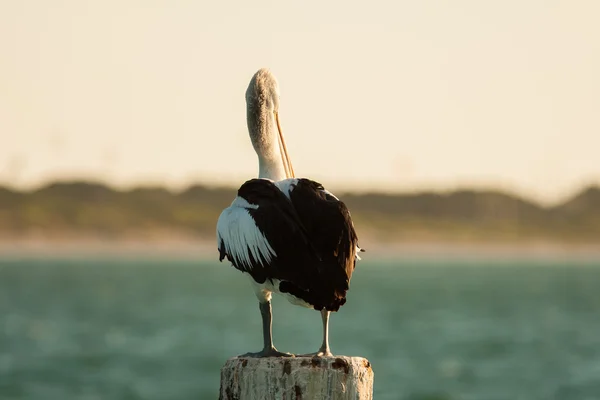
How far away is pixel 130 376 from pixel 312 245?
29252mm

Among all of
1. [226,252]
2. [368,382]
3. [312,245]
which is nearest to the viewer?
[368,382]

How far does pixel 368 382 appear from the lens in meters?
7.61

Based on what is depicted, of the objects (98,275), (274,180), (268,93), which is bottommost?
(274,180)

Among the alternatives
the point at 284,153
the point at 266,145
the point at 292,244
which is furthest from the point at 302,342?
the point at 292,244

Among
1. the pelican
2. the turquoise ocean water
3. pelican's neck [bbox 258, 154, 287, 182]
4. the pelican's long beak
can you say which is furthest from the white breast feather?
the turquoise ocean water

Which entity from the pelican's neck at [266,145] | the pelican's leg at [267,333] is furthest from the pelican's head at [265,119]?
the pelican's leg at [267,333]

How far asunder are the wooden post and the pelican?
0.80 ft

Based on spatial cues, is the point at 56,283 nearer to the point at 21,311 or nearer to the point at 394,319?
the point at 21,311

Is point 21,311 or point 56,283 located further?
point 56,283

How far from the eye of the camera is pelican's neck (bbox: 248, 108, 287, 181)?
923 cm

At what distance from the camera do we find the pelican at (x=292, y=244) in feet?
26.5

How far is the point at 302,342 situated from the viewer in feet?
152

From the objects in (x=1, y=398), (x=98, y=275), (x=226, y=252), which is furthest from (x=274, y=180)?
(x=98, y=275)

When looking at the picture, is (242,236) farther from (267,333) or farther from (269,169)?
(269,169)
